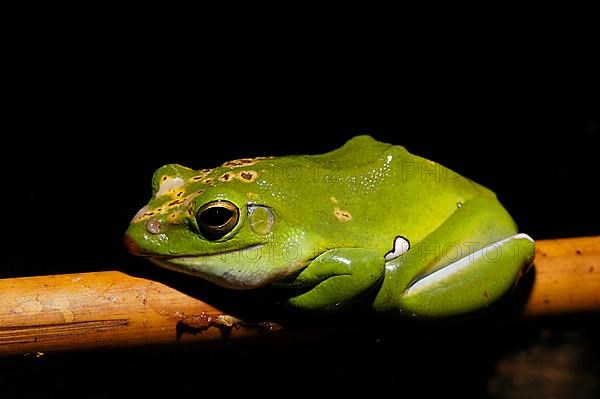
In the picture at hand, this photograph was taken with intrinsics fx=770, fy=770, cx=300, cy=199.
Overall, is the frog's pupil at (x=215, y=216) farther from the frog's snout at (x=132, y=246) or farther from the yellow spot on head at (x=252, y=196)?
the frog's snout at (x=132, y=246)

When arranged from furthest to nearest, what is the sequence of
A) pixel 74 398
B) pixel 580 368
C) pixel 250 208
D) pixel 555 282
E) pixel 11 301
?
pixel 580 368 < pixel 74 398 < pixel 555 282 < pixel 250 208 < pixel 11 301

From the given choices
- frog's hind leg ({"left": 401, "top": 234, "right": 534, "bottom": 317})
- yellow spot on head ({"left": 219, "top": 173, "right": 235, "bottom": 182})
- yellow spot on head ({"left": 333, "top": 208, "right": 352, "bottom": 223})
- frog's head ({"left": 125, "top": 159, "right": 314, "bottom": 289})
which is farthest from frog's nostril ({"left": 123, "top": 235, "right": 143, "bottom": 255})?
frog's hind leg ({"left": 401, "top": 234, "right": 534, "bottom": 317})

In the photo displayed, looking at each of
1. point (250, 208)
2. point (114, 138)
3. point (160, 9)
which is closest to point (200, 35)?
point (160, 9)

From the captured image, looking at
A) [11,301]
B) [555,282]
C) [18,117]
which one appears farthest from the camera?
[18,117]

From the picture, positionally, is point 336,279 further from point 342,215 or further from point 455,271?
point 455,271

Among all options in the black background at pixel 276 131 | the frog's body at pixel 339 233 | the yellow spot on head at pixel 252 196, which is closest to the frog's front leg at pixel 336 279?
the frog's body at pixel 339 233

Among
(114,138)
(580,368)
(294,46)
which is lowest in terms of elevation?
(580,368)

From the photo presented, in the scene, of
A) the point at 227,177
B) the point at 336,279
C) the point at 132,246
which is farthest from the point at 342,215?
the point at 132,246

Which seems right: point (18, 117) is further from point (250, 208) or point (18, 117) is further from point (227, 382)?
point (250, 208)
